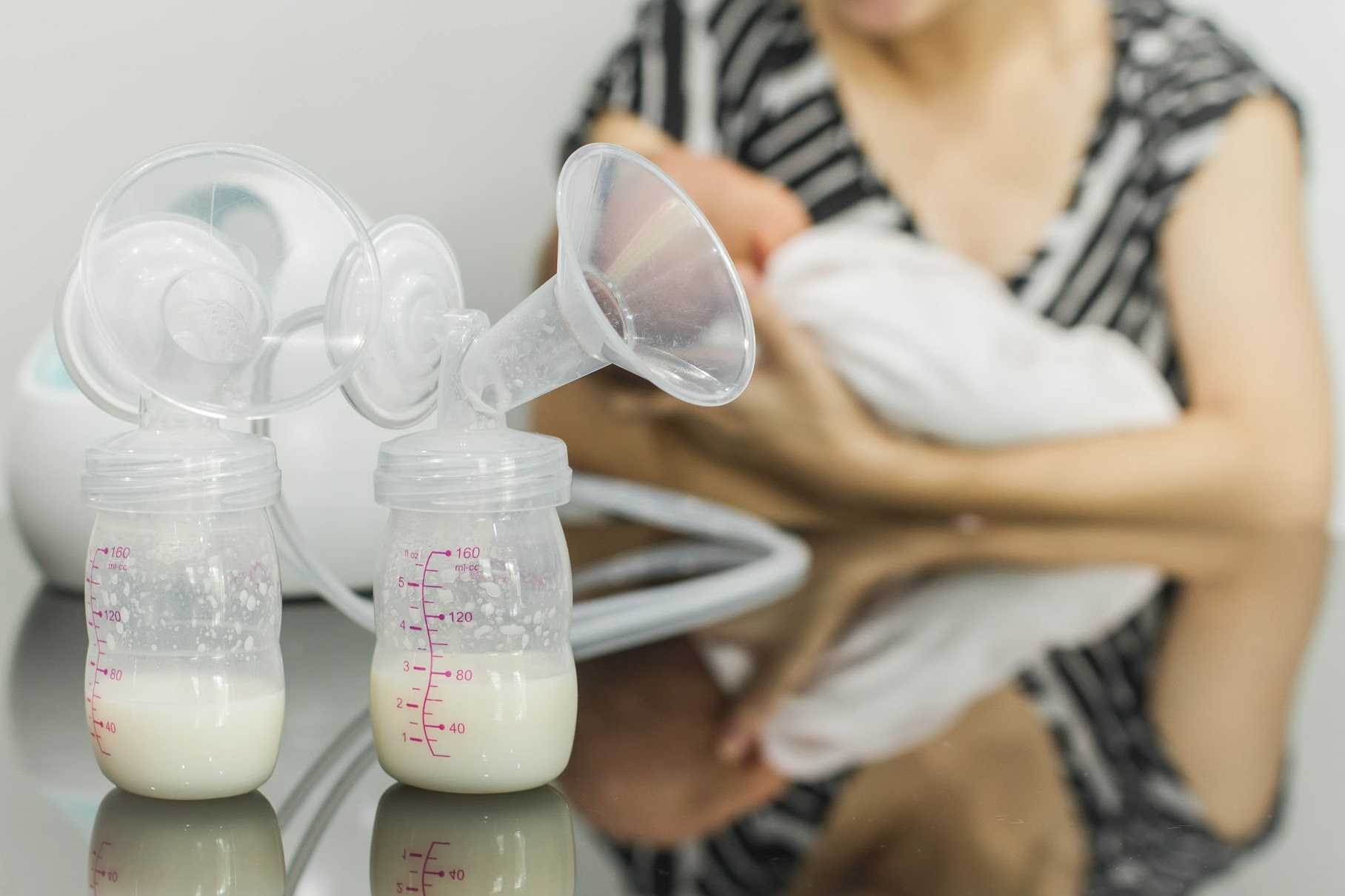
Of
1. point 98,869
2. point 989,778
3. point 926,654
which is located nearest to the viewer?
point 98,869

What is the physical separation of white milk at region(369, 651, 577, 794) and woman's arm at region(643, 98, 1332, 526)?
34.8 inches

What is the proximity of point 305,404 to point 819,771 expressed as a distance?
0.27 meters

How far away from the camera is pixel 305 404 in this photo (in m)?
0.43

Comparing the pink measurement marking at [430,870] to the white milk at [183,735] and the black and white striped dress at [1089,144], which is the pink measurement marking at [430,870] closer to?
the white milk at [183,735]

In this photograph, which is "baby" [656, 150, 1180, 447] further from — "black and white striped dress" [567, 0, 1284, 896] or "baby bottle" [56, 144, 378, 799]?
"baby bottle" [56, 144, 378, 799]

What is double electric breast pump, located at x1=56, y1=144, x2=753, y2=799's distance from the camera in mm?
407

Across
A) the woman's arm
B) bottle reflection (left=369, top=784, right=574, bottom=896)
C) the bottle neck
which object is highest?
the bottle neck

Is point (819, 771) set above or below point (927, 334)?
above

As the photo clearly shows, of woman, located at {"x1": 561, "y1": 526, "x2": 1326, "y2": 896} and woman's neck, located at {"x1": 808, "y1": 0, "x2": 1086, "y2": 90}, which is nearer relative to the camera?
woman, located at {"x1": 561, "y1": 526, "x2": 1326, "y2": 896}

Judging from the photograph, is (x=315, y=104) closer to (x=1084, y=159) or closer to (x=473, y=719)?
(x=1084, y=159)

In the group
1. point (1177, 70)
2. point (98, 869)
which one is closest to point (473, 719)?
point (98, 869)

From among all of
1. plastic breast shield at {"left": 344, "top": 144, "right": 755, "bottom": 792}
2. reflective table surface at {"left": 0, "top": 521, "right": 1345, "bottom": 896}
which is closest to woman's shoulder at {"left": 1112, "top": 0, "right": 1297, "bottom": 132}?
reflective table surface at {"left": 0, "top": 521, "right": 1345, "bottom": 896}

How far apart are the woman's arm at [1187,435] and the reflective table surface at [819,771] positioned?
17.2 inches

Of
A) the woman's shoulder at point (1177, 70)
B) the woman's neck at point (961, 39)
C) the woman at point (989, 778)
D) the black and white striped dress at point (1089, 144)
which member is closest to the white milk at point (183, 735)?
the woman at point (989, 778)
